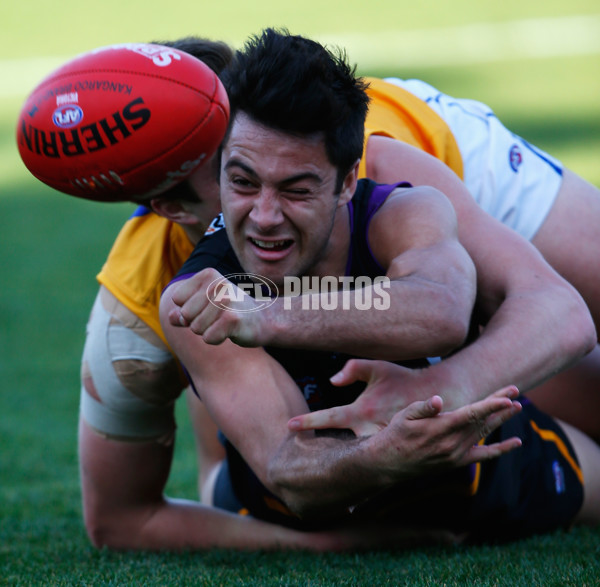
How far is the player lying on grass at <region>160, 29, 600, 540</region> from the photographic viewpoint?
2.89 meters

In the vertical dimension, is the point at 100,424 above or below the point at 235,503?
above

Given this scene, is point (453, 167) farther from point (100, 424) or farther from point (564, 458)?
point (100, 424)

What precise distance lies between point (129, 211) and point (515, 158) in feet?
29.6

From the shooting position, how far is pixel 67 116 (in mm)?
3457

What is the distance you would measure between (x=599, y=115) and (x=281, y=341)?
562 inches

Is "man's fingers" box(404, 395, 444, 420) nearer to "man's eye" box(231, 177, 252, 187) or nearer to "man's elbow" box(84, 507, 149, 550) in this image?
"man's eye" box(231, 177, 252, 187)

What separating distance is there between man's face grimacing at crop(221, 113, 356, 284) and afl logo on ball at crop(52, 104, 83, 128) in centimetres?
53

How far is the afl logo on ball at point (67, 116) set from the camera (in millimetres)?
3439

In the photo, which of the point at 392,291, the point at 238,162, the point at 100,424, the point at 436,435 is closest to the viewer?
the point at 436,435

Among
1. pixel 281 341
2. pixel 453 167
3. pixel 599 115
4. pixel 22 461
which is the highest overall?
pixel 281 341

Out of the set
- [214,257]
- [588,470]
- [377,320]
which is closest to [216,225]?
[214,257]

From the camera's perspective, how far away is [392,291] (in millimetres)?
3045

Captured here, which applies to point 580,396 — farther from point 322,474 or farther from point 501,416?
point 322,474

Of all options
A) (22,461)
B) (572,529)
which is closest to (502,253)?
(572,529)
